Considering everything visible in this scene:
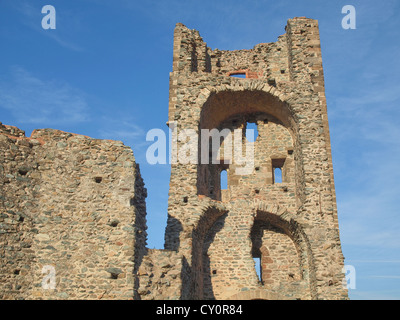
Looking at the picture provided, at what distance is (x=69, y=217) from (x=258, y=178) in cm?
1030

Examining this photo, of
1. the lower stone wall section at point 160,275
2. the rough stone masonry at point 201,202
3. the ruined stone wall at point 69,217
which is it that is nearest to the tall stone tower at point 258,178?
the rough stone masonry at point 201,202

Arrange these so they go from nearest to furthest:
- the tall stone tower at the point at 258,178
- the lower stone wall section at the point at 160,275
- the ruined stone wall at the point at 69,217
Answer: the ruined stone wall at the point at 69,217 → the lower stone wall section at the point at 160,275 → the tall stone tower at the point at 258,178

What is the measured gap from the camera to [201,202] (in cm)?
1490

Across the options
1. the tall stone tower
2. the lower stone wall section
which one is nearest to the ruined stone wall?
the lower stone wall section

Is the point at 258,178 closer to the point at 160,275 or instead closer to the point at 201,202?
the point at 201,202

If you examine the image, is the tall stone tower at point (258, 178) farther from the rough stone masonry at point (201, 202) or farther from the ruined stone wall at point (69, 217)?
the ruined stone wall at point (69, 217)

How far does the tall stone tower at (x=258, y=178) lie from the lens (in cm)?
1457

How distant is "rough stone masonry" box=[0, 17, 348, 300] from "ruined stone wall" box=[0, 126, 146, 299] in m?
0.02

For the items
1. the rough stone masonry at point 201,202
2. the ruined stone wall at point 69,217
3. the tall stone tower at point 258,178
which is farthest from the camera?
the tall stone tower at point 258,178

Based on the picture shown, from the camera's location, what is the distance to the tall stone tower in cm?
1457

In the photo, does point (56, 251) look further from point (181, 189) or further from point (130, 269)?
point (181, 189)

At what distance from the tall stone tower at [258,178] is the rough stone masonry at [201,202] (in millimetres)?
41

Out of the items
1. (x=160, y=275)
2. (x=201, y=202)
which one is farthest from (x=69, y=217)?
(x=201, y=202)
